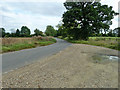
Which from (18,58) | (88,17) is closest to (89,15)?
(88,17)

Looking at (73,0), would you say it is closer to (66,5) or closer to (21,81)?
(66,5)

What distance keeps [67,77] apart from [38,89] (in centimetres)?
99

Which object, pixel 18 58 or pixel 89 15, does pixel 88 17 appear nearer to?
pixel 89 15

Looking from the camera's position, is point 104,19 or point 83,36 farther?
point 83,36

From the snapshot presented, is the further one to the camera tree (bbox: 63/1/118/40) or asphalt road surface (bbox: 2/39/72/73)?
tree (bbox: 63/1/118/40)

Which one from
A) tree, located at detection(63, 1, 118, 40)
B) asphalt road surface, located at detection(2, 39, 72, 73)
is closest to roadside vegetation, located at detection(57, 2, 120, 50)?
tree, located at detection(63, 1, 118, 40)

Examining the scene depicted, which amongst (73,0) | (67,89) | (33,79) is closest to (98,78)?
(67,89)

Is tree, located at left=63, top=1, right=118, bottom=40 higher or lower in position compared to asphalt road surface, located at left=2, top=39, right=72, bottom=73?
higher

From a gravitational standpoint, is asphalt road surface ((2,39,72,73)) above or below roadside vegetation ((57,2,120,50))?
below

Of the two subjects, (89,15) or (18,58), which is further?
(89,15)

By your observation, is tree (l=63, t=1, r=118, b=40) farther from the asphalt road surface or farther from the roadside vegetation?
the asphalt road surface

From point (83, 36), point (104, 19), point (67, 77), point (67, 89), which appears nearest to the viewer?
point (67, 89)

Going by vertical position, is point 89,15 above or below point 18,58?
above

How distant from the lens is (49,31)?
5941 centimetres
